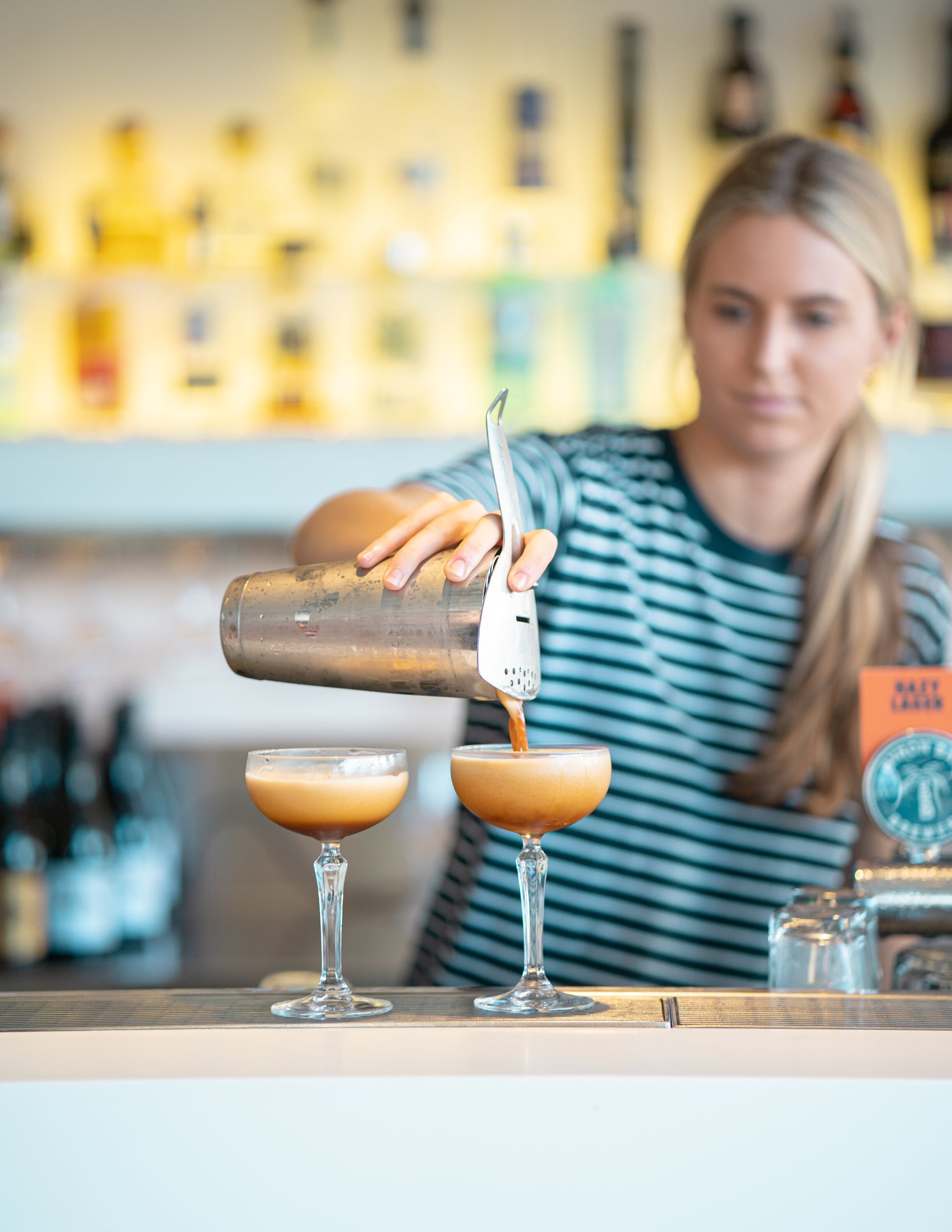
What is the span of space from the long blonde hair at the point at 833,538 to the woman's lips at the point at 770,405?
15cm

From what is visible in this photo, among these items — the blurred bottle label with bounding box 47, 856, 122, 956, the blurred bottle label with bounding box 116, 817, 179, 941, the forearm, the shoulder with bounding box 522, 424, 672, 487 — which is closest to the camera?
the forearm

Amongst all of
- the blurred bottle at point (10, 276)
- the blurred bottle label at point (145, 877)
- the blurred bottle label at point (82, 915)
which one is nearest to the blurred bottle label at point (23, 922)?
the blurred bottle label at point (82, 915)

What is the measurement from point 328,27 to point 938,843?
6.44 ft

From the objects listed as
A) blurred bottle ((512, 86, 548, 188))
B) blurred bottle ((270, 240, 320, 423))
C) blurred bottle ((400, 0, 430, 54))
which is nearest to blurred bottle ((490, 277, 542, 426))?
blurred bottle ((512, 86, 548, 188))

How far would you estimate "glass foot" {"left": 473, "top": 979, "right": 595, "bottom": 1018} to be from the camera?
87cm

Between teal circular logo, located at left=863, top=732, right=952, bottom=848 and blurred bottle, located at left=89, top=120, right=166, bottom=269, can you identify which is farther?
blurred bottle, located at left=89, top=120, right=166, bottom=269

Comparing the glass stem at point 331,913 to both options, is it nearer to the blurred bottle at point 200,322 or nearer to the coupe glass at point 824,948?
the coupe glass at point 824,948

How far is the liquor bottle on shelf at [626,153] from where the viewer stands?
8.00ft

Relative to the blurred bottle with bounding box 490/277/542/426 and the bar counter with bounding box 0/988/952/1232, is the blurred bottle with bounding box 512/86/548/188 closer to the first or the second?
the blurred bottle with bounding box 490/277/542/426

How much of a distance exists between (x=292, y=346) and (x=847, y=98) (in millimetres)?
1105

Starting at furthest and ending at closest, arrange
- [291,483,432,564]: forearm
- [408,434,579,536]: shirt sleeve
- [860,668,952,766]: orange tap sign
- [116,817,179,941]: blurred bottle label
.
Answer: [116,817,179,941]: blurred bottle label → [408,434,579,536]: shirt sleeve → [291,483,432,564]: forearm → [860,668,952,766]: orange tap sign

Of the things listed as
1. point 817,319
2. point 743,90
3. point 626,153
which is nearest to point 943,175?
point 743,90

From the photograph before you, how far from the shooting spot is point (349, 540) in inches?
47.4

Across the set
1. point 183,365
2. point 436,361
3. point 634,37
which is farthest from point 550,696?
point 634,37
